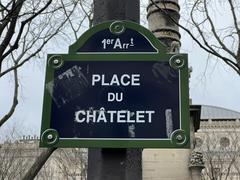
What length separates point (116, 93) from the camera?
2230mm

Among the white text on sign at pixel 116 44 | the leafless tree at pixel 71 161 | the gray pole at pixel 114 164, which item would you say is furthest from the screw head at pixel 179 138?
the leafless tree at pixel 71 161

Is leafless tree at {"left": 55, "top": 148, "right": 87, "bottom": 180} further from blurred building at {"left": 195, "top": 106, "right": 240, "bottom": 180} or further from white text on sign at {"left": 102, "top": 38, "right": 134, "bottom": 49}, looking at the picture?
white text on sign at {"left": 102, "top": 38, "right": 134, "bottom": 49}

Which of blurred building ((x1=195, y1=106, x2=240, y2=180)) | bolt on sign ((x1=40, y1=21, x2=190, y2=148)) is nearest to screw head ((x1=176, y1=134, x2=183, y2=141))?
bolt on sign ((x1=40, y1=21, x2=190, y2=148))

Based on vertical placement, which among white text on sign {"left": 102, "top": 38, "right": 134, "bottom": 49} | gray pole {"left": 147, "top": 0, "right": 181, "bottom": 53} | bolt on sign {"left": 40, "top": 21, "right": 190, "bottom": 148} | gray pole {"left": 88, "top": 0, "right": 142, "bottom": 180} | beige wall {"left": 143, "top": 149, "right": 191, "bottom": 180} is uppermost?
Result: gray pole {"left": 147, "top": 0, "right": 181, "bottom": 53}

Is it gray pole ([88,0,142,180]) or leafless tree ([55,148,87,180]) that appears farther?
leafless tree ([55,148,87,180])

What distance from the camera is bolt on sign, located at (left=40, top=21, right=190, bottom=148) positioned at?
2.16m

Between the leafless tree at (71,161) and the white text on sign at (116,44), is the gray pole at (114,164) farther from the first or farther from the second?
the leafless tree at (71,161)

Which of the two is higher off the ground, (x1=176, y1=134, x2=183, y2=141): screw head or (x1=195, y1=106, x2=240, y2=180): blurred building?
(x1=195, y1=106, x2=240, y2=180): blurred building

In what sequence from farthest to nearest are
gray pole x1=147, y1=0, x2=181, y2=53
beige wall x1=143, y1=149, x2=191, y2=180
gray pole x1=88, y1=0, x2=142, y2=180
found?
gray pole x1=147, y1=0, x2=181, y2=53
beige wall x1=143, y1=149, x2=191, y2=180
gray pole x1=88, y1=0, x2=142, y2=180

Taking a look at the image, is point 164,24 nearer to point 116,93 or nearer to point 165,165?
point 165,165

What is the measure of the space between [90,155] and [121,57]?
506 millimetres

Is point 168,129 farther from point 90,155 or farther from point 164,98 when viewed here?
point 90,155

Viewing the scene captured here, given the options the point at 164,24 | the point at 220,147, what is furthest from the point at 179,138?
the point at 220,147

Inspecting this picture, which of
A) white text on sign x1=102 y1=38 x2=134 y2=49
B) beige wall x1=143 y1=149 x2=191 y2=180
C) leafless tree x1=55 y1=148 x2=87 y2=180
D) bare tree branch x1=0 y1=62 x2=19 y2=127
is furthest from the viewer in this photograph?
leafless tree x1=55 y1=148 x2=87 y2=180
